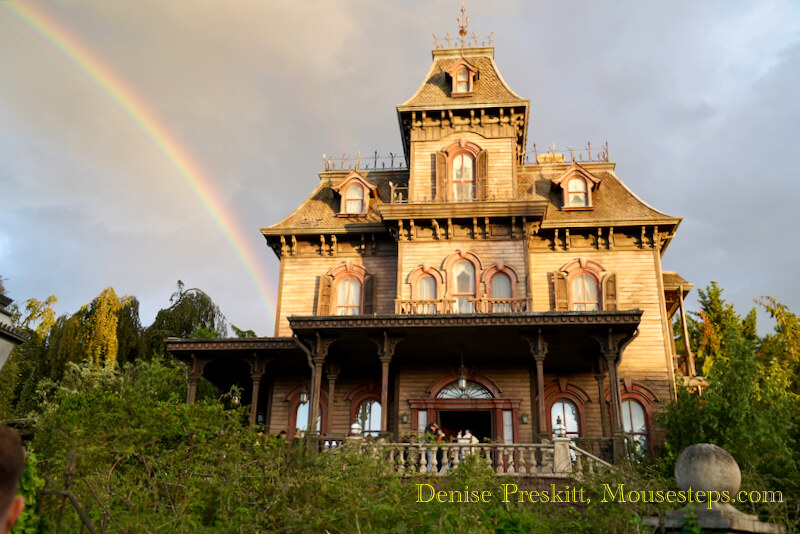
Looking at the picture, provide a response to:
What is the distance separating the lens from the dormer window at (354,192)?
24.3 m

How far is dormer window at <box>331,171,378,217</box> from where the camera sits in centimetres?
2434

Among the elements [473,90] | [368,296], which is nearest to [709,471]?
[368,296]

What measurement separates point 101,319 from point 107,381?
4.53 meters

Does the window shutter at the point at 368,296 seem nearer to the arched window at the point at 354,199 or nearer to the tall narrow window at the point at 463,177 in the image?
the arched window at the point at 354,199

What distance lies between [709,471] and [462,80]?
2011 cm

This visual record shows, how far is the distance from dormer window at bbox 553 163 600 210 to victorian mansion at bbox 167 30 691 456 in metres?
0.06

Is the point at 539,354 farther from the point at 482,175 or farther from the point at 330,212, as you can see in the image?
the point at 330,212

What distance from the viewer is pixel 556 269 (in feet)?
73.4

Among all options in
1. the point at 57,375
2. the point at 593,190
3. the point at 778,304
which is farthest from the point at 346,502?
the point at 778,304

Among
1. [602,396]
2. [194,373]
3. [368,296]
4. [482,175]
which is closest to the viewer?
[602,396]

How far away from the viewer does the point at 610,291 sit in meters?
21.6

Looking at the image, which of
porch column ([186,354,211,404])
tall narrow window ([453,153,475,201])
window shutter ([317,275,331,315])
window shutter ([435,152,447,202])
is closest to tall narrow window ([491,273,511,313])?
tall narrow window ([453,153,475,201])

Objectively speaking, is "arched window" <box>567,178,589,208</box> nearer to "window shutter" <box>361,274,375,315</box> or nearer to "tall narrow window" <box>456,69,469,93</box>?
"tall narrow window" <box>456,69,469,93</box>

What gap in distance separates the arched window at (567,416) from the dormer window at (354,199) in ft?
31.6
